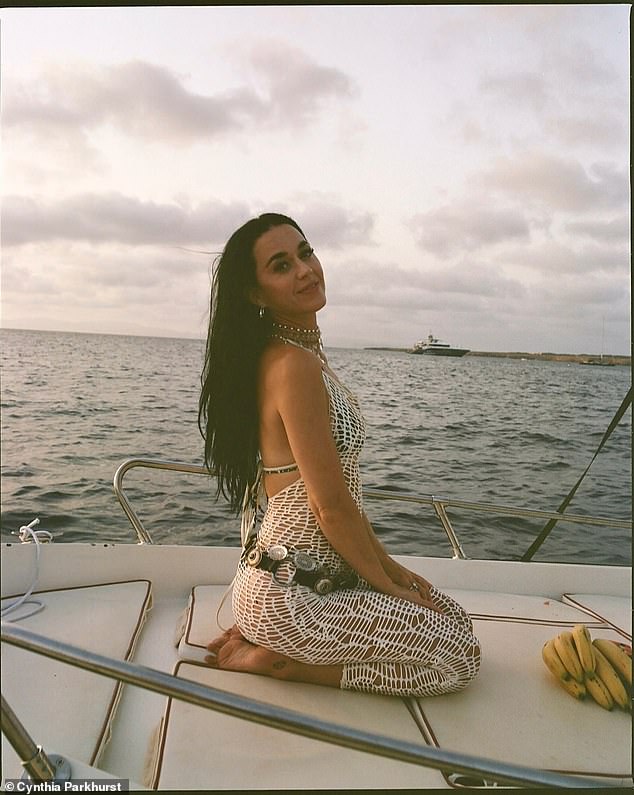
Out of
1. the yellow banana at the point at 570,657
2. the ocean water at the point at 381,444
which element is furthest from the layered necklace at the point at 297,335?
the yellow banana at the point at 570,657

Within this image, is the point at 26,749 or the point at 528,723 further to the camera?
the point at 528,723

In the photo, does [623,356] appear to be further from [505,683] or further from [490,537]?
[490,537]

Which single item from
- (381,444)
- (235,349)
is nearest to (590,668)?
(235,349)

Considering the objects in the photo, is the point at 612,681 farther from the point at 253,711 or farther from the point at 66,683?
the point at 66,683

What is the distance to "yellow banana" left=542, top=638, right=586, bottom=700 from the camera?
1.50 meters

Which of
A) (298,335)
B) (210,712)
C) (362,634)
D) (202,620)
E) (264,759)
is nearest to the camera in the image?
(264,759)

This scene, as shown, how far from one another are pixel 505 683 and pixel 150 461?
115cm

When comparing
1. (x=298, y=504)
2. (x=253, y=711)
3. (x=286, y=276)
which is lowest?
(x=253, y=711)

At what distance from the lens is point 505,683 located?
5.02 ft

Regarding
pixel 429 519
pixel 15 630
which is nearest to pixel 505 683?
pixel 15 630

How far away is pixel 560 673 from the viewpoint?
1.53m

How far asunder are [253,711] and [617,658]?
997 mm

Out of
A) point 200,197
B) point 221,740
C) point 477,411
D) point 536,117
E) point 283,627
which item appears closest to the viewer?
point 221,740

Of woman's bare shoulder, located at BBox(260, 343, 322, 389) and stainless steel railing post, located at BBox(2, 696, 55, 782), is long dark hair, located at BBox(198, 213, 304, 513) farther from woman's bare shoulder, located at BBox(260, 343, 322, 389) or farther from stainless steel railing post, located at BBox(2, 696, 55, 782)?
stainless steel railing post, located at BBox(2, 696, 55, 782)
